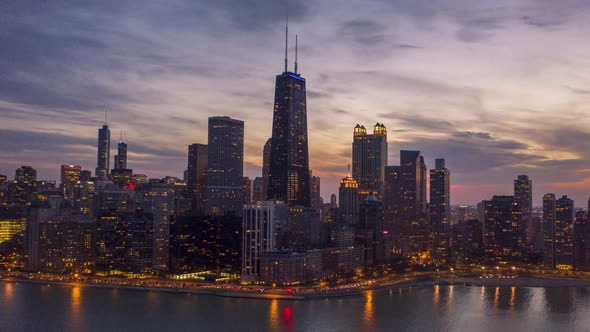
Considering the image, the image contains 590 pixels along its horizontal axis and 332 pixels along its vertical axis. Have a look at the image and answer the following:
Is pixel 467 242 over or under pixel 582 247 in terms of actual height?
under

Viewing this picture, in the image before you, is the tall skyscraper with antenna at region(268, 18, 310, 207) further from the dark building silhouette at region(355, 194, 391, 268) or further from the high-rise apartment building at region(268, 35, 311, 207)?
the dark building silhouette at region(355, 194, 391, 268)

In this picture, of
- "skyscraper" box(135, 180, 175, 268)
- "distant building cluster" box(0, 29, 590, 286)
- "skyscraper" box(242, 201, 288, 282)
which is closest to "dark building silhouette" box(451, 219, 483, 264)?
"distant building cluster" box(0, 29, 590, 286)

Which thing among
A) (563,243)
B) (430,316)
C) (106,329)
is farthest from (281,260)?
(563,243)

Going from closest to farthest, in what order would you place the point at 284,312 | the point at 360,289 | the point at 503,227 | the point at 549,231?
the point at 284,312
the point at 360,289
the point at 549,231
the point at 503,227

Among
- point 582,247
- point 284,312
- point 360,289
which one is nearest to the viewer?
point 284,312

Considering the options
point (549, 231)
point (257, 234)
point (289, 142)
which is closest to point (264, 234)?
point (257, 234)

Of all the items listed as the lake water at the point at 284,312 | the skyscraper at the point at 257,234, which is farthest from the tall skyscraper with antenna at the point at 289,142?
the lake water at the point at 284,312

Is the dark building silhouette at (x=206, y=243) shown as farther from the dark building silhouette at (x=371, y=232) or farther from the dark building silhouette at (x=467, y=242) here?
the dark building silhouette at (x=467, y=242)

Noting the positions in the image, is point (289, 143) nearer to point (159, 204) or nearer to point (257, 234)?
point (159, 204)
